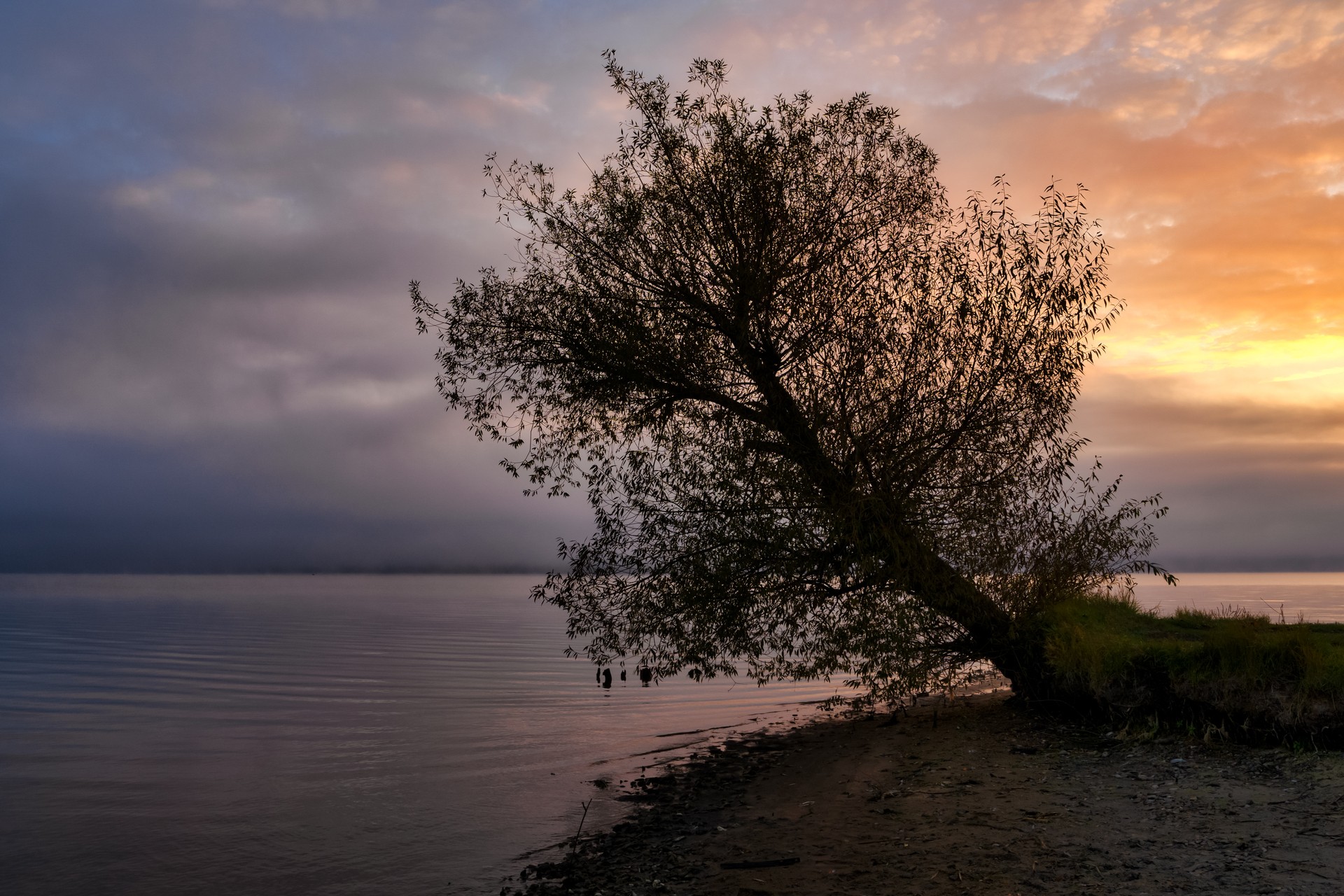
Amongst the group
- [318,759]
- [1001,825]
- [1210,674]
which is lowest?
[318,759]

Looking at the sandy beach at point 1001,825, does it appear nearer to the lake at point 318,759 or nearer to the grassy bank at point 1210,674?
the grassy bank at point 1210,674

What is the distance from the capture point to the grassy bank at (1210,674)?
45.6ft

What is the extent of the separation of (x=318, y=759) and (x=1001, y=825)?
19902 mm

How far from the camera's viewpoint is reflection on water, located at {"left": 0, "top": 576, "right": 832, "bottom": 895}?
15.4 meters

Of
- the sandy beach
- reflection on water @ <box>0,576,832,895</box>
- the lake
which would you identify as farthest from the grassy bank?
reflection on water @ <box>0,576,832,895</box>

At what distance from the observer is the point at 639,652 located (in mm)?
19078

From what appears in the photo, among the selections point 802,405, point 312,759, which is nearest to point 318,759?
point 312,759

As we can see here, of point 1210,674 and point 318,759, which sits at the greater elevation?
point 1210,674

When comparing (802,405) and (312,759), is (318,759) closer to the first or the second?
(312,759)

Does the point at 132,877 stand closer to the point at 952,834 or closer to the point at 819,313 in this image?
the point at 952,834

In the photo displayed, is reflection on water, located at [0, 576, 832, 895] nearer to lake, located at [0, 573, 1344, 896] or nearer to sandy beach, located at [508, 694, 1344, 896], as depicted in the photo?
lake, located at [0, 573, 1344, 896]

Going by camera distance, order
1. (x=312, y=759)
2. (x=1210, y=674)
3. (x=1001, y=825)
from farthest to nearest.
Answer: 1. (x=312, y=759)
2. (x=1210, y=674)
3. (x=1001, y=825)

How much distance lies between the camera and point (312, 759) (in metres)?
24.5

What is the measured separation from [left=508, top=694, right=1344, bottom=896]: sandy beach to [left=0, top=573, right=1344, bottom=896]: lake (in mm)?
2687
